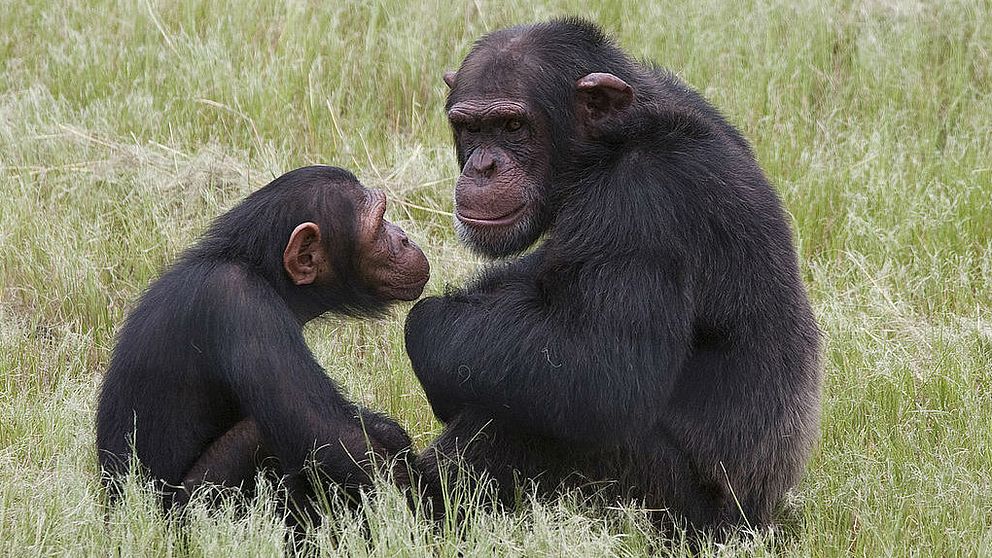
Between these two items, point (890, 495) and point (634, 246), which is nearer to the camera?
point (634, 246)

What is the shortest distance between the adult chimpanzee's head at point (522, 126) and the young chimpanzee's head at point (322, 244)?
297mm

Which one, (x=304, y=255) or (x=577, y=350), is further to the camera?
(x=304, y=255)

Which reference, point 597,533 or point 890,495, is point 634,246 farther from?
point 890,495

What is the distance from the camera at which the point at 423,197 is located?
26.5 ft

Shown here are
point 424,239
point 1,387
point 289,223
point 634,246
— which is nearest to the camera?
point 634,246

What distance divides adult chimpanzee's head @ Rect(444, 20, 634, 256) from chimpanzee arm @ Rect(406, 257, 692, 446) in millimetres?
343

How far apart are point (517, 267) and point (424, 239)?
204 cm

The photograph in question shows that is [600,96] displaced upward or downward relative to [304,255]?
upward

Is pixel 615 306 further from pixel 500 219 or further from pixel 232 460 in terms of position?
pixel 232 460

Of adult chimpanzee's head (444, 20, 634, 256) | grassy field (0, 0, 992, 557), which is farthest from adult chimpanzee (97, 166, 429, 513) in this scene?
adult chimpanzee's head (444, 20, 634, 256)

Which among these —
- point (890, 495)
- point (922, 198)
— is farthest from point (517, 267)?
point (922, 198)

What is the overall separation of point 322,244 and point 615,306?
46.5 inches

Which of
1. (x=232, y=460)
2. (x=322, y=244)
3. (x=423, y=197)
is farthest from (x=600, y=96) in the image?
(x=423, y=197)

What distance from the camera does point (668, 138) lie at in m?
4.80
